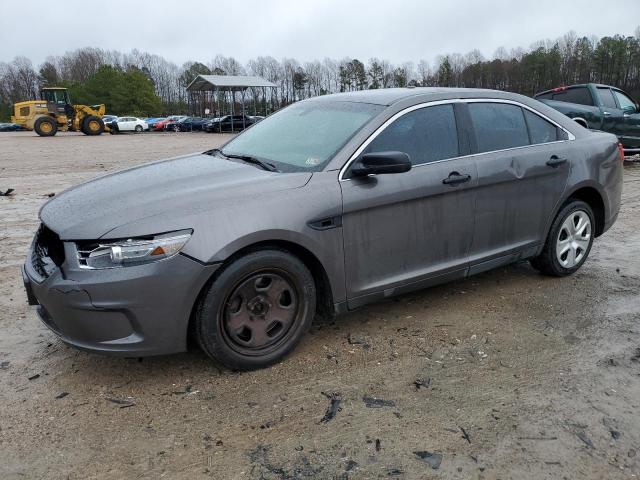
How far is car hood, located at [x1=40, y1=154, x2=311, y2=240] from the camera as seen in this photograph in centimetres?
291

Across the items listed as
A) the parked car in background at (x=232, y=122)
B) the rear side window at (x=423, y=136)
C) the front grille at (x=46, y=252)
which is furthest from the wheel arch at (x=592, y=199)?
the parked car in background at (x=232, y=122)

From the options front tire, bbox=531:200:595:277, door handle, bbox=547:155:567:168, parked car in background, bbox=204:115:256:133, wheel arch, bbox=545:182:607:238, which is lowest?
front tire, bbox=531:200:595:277

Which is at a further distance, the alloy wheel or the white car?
the white car

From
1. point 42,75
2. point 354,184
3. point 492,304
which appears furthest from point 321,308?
point 42,75

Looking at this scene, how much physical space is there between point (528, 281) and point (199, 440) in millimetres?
3334

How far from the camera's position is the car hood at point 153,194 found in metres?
2.91

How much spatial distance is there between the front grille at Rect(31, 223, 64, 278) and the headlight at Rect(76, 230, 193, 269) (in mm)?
272

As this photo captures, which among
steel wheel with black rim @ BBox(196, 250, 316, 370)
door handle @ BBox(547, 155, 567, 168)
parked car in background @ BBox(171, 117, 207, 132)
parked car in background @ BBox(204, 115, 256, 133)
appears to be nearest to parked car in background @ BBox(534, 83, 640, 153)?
door handle @ BBox(547, 155, 567, 168)

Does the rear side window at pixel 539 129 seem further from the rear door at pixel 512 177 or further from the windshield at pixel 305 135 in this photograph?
the windshield at pixel 305 135

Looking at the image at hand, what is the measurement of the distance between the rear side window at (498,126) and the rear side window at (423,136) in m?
0.24

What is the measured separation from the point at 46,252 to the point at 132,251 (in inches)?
30.1

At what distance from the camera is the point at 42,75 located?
9312 centimetres

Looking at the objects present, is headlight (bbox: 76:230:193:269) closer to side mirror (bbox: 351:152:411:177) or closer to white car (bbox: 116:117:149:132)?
side mirror (bbox: 351:152:411:177)

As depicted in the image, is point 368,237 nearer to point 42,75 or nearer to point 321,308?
point 321,308
